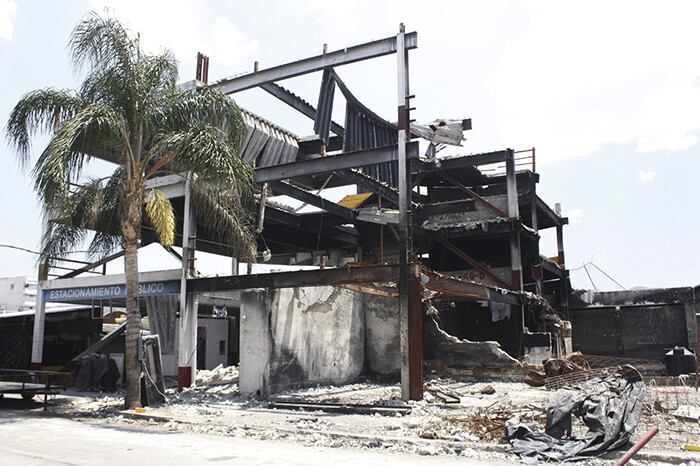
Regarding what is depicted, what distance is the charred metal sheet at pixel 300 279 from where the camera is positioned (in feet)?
44.0

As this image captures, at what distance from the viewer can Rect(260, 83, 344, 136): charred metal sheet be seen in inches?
719

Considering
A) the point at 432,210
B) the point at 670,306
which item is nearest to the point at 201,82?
the point at 432,210

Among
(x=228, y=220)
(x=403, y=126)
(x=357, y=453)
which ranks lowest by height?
(x=357, y=453)

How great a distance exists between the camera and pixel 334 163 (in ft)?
51.0

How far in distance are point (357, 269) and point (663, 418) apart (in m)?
6.91

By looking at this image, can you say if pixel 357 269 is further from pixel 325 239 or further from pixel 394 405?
pixel 325 239

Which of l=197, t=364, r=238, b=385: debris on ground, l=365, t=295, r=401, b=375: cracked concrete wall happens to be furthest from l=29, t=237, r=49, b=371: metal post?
l=365, t=295, r=401, b=375: cracked concrete wall

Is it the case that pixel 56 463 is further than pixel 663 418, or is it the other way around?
pixel 663 418

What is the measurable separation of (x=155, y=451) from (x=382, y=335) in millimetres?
12155

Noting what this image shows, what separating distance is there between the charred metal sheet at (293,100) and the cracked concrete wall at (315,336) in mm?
6246

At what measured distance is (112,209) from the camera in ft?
Result: 48.8

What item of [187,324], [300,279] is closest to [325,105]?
[300,279]

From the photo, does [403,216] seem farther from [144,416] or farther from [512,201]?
A: [512,201]

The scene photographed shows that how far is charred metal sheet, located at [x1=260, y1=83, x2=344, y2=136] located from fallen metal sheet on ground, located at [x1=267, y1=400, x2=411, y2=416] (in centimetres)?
983
